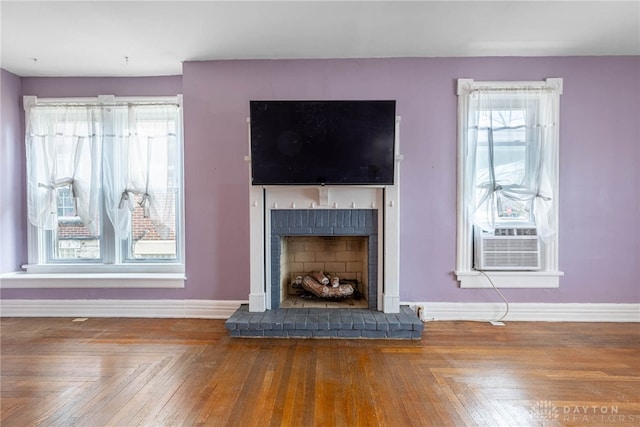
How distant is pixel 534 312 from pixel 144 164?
4.43 metres

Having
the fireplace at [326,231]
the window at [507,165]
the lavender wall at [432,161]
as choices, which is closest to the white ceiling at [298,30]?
the lavender wall at [432,161]

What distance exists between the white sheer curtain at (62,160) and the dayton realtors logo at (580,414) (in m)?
4.36

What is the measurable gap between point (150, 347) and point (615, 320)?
4431 mm

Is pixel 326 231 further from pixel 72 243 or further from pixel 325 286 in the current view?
pixel 72 243

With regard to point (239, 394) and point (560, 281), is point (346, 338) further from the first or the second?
point (560, 281)

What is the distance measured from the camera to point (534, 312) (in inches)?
129

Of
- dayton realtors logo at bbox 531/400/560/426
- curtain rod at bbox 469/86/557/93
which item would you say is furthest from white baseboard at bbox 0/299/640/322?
curtain rod at bbox 469/86/557/93

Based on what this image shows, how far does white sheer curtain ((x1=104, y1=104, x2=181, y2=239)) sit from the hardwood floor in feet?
4.01

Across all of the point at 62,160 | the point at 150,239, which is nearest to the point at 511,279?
the point at 150,239

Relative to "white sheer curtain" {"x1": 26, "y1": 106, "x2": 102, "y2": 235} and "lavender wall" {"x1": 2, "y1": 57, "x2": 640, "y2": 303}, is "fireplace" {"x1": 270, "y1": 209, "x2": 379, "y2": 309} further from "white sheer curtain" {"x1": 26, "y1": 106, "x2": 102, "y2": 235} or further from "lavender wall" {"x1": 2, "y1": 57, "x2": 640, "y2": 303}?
"white sheer curtain" {"x1": 26, "y1": 106, "x2": 102, "y2": 235}

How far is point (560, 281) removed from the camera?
3.27 m

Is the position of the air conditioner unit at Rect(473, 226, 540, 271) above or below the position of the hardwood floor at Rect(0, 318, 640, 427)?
above

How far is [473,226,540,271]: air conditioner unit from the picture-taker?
3252mm

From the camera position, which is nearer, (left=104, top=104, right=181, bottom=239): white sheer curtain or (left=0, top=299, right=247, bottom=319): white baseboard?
(left=0, top=299, right=247, bottom=319): white baseboard
